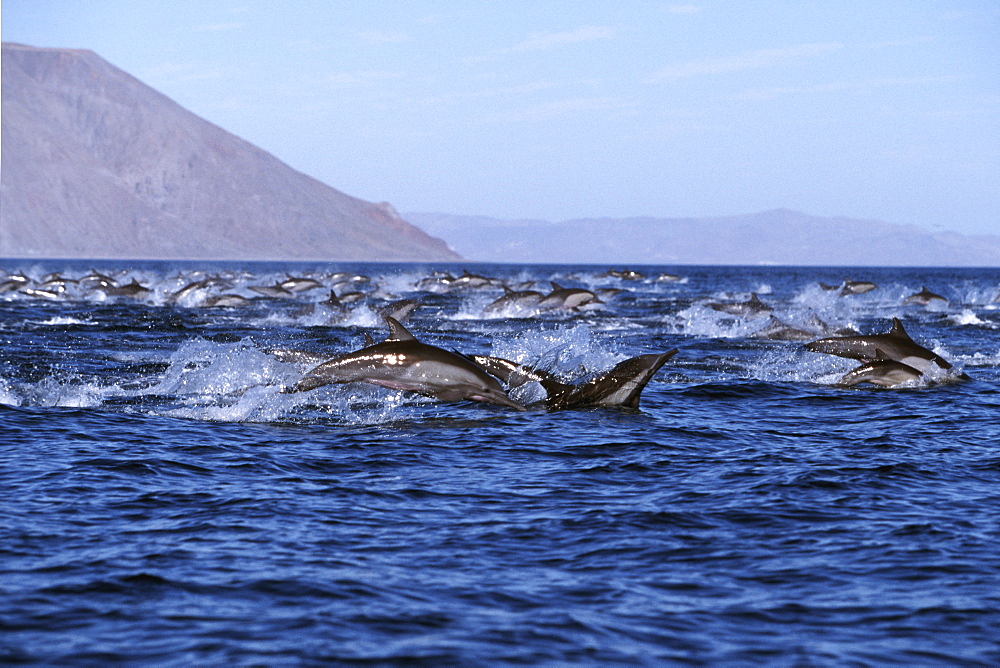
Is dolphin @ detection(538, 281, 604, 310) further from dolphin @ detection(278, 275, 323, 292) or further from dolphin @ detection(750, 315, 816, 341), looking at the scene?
dolphin @ detection(278, 275, 323, 292)

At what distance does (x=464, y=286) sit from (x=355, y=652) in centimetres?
5440

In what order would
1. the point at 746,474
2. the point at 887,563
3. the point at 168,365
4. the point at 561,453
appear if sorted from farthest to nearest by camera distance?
1. the point at 168,365
2. the point at 561,453
3. the point at 746,474
4. the point at 887,563

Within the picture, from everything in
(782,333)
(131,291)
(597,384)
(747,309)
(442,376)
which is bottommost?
(597,384)

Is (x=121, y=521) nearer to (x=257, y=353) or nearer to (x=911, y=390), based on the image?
(x=257, y=353)

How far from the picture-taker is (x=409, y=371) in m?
14.2

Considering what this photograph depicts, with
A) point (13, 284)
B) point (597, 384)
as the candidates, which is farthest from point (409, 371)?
point (13, 284)

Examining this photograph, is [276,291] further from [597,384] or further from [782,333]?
[597,384]

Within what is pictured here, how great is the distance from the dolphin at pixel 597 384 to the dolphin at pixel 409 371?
0.97 meters

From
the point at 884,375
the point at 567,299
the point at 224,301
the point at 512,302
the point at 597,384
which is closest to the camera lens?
the point at 597,384

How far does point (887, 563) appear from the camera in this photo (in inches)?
317

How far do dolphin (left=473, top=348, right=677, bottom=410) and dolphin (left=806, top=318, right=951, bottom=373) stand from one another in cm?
543

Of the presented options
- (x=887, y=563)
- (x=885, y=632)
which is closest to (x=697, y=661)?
(x=885, y=632)

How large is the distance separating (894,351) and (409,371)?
342 inches

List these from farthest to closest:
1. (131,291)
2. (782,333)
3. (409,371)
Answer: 1. (131,291)
2. (782,333)
3. (409,371)
